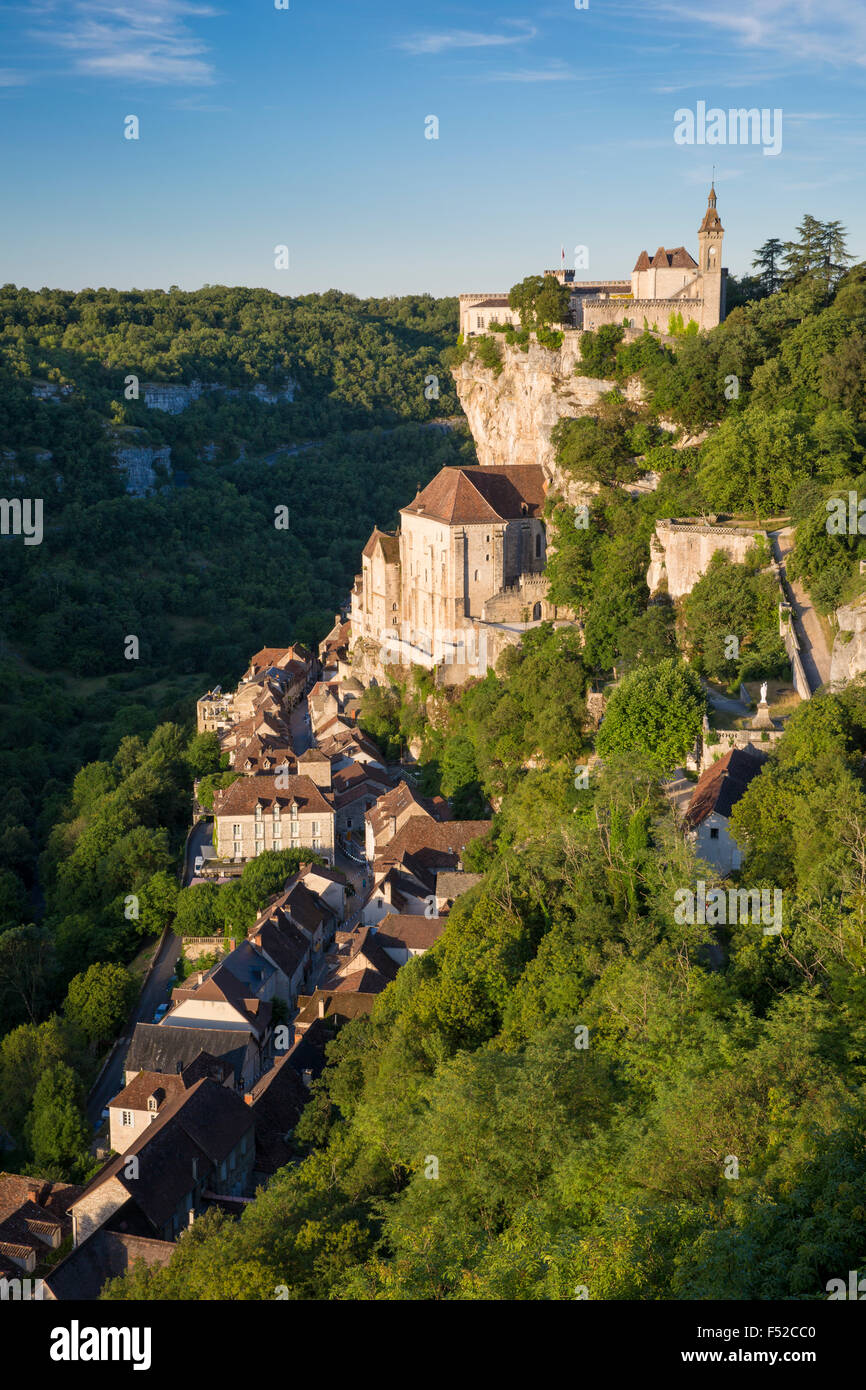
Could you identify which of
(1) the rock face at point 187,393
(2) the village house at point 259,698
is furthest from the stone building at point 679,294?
(1) the rock face at point 187,393

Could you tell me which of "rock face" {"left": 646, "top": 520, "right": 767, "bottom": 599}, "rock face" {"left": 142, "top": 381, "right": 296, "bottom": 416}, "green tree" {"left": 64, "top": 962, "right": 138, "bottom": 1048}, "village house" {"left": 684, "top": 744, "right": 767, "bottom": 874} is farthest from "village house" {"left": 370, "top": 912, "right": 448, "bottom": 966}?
"rock face" {"left": 142, "top": 381, "right": 296, "bottom": 416}

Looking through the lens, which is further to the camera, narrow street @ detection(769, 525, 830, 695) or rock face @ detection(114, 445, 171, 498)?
rock face @ detection(114, 445, 171, 498)

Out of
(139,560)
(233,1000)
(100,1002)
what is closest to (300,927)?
(233,1000)

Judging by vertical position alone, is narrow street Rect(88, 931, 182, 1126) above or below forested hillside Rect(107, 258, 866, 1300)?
below

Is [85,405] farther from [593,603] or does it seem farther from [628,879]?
[628,879]

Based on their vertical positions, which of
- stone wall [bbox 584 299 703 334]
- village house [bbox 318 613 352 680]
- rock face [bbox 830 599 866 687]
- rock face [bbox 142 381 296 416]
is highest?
rock face [bbox 142 381 296 416]

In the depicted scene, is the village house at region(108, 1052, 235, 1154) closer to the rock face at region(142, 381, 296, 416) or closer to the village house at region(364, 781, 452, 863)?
the village house at region(364, 781, 452, 863)

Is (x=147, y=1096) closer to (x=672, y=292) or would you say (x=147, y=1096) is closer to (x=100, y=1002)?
(x=100, y=1002)

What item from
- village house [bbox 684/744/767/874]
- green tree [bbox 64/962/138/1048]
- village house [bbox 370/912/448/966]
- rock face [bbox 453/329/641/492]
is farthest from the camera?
rock face [bbox 453/329/641/492]
